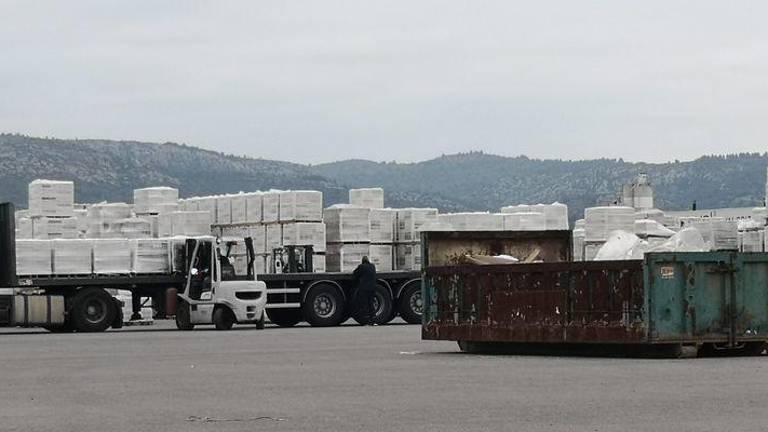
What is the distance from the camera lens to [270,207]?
1715 inches

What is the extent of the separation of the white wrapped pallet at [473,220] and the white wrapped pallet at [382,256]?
7.10ft

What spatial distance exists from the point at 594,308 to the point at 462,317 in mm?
2699

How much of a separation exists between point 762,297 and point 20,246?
66.1ft

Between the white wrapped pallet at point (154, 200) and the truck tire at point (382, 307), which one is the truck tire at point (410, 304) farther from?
the white wrapped pallet at point (154, 200)

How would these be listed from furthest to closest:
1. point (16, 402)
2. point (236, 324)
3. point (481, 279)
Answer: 1. point (236, 324)
2. point (481, 279)
3. point (16, 402)

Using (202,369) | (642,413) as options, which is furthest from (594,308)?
(642,413)

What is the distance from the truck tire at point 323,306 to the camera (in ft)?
135

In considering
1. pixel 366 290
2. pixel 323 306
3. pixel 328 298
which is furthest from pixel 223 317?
pixel 366 290

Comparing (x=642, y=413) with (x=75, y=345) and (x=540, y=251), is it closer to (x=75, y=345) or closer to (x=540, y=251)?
(x=540, y=251)

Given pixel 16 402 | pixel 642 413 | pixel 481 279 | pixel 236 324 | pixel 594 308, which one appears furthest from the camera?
pixel 236 324

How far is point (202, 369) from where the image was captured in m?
21.5

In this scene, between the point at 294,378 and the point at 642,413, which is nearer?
the point at 642,413

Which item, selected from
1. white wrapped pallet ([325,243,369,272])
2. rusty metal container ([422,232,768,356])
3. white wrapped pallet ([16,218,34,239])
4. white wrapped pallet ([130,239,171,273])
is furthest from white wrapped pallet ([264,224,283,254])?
rusty metal container ([422,232,768,356])

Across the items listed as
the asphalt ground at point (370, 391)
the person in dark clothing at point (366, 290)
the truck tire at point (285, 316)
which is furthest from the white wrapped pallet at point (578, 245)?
the asphalt ground at point (370, 391)
